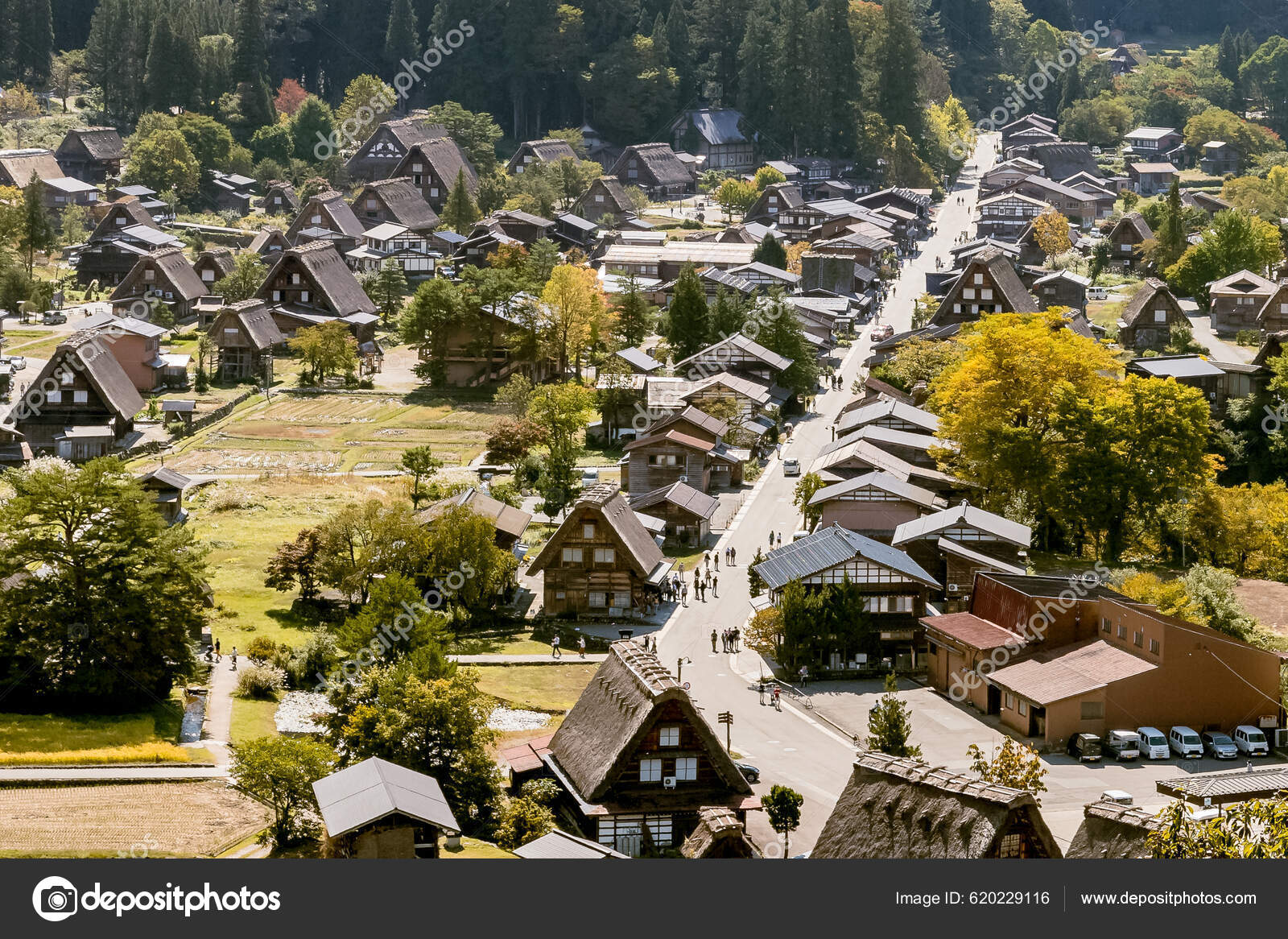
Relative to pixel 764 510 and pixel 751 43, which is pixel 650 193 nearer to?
pixel 751 43

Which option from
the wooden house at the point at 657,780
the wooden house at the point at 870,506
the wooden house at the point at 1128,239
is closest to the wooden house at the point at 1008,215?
the wooden house at the point at 1128,239

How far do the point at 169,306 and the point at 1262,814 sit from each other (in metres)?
73.0

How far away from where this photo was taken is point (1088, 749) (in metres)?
40.3

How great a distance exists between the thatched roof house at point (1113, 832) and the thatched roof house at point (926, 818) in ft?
1.63

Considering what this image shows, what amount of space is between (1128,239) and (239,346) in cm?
5112

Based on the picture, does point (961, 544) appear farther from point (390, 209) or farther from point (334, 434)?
point (390, 209)

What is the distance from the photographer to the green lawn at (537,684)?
44.2 metres

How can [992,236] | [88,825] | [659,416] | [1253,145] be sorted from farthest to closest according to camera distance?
[1253,145] < [992,236] < [659,416] < [88,825]

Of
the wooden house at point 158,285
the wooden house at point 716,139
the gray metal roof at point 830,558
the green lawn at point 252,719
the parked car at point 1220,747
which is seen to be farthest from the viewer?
the wooden house at point 716,139

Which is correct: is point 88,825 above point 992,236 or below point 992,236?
below

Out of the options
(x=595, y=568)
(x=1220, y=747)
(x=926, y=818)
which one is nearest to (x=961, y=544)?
(x=595, y=568)

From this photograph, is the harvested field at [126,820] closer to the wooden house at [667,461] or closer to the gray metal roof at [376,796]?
the gray metal roof at [376,796]

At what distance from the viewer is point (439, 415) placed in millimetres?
75500

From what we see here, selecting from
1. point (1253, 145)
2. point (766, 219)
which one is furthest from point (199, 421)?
point (1253, 145)
